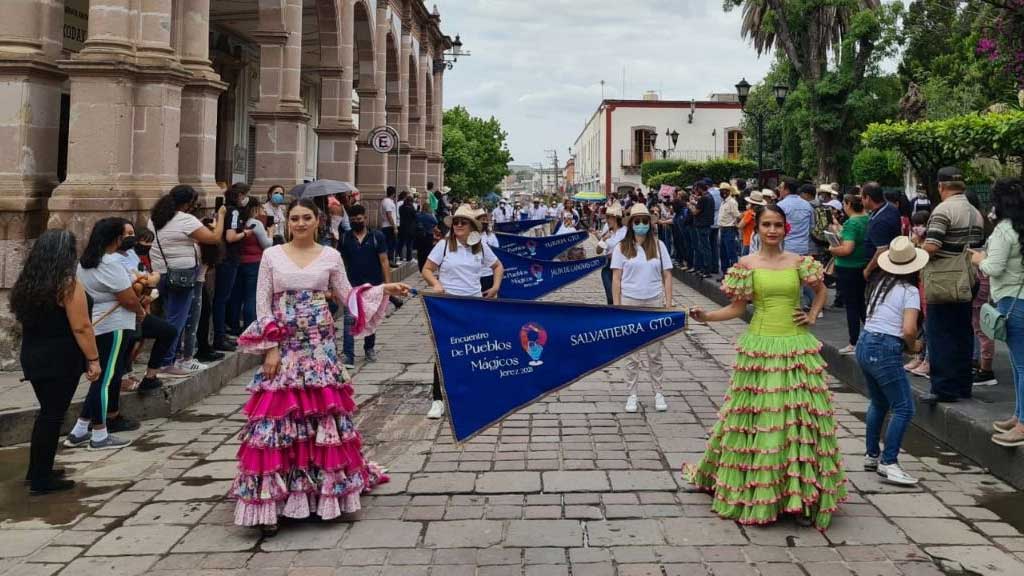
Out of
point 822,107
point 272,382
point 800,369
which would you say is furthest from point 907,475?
point 822,107

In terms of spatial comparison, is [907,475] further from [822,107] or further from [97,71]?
[822,107]

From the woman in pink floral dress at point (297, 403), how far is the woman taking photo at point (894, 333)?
10.9 feet

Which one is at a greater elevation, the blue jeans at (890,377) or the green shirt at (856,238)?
A: the green shirt at (856,238)

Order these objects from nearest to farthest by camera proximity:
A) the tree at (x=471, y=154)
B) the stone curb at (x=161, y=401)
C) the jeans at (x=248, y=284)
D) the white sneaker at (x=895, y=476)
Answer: the white sneaker at (x=895, y=476) → the stone curb at (x=161, y=401) → the jeans at (x=248, y=284) → the tree at (x=471, y=154)

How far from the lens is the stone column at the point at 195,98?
1069 centimetres

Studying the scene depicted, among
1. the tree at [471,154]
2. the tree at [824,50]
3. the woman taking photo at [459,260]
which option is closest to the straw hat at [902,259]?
the woman taking photo at [459,260]

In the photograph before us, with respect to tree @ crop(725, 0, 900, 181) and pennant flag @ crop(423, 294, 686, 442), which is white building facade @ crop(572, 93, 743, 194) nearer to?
tree @ crop(725, 0, 900, 181)

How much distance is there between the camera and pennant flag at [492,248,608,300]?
1119cm

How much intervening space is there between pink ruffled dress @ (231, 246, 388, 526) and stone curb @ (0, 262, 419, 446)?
2872 millimetres

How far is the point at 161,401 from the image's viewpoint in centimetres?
764

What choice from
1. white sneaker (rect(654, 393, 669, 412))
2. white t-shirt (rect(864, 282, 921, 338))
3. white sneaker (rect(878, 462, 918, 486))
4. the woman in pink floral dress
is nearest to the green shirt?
white sneaker (rect(654, 393, 669, 412))

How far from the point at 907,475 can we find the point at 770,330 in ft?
5.25

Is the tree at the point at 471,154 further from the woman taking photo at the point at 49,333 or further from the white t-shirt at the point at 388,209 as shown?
the woman taking photo at the point at 49,333

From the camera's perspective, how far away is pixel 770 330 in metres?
5.18
